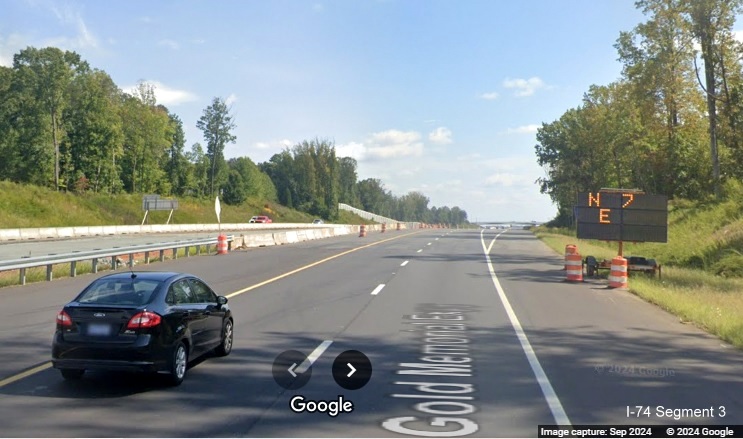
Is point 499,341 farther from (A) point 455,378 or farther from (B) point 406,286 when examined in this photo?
(B) point 406,286

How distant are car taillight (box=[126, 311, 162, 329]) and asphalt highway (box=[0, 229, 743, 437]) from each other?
2.63 feet

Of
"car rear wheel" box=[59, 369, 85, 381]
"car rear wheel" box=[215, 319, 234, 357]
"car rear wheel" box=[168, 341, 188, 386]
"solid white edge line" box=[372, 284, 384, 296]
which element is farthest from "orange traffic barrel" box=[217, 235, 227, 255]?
"car rear wheel" box=[168, 341, 188, 386]

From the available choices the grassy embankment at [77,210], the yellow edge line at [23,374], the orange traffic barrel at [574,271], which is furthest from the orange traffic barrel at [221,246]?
the yellow edge line at [23,374]

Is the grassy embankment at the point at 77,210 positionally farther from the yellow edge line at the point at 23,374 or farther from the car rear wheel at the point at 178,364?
the car rear wheel at the point at 178,364

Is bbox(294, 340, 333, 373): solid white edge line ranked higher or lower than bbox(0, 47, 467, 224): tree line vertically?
lower

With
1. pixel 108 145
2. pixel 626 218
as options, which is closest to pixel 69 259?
pixel 626 218

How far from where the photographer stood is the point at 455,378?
9.71 m

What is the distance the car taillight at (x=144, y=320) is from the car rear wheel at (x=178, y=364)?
47cm

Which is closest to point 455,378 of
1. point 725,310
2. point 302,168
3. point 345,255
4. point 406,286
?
point 725,310

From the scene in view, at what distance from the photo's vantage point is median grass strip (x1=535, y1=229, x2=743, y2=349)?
14195 mm

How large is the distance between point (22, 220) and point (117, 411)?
59.7m

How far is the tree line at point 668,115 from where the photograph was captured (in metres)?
40.5

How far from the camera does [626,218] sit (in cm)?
2655

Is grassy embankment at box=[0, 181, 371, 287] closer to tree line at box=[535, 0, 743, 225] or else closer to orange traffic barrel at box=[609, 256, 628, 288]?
orange traffic barrel at box=[609, 256, 628, 288]
